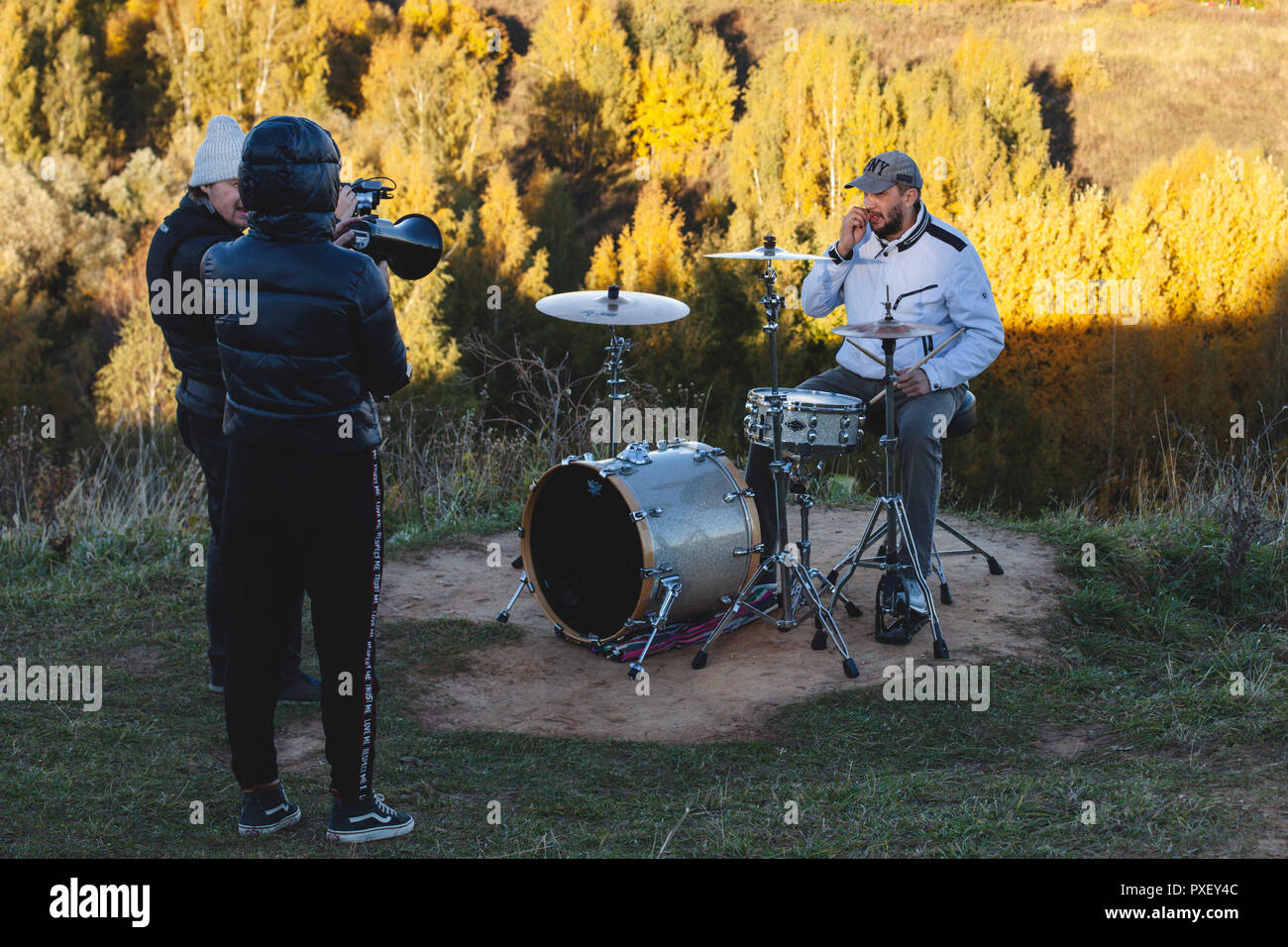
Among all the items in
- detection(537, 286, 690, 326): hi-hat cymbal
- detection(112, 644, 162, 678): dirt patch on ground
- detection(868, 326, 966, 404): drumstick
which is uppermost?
detection(537, 286, 690, 326): hi-hat cymbal

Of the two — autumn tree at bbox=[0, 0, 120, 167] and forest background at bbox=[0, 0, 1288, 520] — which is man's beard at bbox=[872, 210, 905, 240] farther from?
autumn tree at bbox=[0, 0, 120, 167]

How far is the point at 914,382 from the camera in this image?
214 inches

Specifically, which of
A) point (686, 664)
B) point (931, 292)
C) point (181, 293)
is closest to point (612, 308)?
point (931, 292)

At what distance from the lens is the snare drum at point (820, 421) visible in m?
5.24

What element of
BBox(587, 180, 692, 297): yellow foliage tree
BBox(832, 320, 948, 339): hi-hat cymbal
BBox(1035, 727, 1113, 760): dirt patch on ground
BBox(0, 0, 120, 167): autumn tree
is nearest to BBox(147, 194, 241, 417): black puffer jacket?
BBox(832, 320, 948, 339): hi-hat cymbal

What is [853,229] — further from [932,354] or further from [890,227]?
[932,354]

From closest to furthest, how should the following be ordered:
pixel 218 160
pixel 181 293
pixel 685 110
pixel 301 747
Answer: pixel 181 293 → pixel 218 160 → pixel 301 747 → pixel 685 110

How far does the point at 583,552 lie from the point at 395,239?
240 cm

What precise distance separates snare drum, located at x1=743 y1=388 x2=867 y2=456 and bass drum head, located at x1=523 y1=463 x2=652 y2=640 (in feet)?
2.49

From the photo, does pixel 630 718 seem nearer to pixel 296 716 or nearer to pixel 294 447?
pixel 296 716

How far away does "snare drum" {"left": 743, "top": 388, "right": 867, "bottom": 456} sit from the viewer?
5238mm

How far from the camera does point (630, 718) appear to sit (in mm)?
4883

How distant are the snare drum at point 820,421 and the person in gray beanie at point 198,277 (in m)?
2.24

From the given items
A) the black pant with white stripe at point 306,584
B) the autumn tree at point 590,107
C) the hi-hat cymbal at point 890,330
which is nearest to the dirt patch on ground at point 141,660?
the black pant with white stripe at point 306,584
